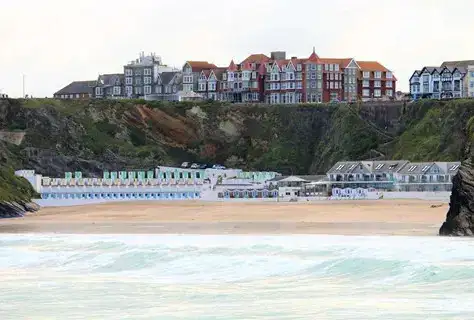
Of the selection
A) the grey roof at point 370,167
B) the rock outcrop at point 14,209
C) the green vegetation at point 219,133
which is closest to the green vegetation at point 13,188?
the rock outcrop at point 14,209

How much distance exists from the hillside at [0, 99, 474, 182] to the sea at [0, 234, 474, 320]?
52.4 metres

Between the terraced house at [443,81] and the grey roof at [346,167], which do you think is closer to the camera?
the grey roof at [346,167]

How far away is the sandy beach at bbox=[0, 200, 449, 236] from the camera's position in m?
64.2

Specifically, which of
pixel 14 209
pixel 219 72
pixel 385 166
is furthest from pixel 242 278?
pixel 219 72

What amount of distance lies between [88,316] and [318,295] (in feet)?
23.6

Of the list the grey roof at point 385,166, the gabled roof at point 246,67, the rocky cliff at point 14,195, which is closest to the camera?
the rocky cliff at point 14,195

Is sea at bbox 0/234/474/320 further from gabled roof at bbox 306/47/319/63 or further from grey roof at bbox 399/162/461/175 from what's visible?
gabled roof at bbox 306/47/319/63

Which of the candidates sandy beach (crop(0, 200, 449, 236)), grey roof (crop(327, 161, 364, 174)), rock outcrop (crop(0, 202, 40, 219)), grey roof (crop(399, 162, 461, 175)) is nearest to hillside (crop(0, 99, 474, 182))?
grey roof (crop(327, 161, 364, 174))

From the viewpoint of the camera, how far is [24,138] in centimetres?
11231

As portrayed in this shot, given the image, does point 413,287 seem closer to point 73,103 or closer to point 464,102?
point 464,102

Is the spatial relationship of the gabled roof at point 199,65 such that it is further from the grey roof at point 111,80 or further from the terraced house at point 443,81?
the terraced house at point 443,81

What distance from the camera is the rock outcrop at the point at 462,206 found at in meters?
52.7

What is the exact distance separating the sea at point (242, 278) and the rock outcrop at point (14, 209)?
23.3m

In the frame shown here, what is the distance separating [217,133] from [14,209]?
41.3 metres
